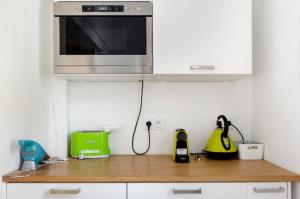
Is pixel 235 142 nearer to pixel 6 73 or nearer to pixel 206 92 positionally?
pixel 206 92

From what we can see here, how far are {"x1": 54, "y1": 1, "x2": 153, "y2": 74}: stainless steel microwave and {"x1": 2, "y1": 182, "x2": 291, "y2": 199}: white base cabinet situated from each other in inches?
26.7

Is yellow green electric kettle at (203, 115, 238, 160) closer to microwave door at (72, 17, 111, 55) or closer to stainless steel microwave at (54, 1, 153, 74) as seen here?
stainless steel microwave at (54, 1, 153, 74)

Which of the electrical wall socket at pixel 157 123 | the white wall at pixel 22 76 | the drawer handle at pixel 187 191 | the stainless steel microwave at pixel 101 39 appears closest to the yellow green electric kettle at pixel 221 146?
the electrical wall socket at pixel 157 123

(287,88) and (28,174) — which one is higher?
(287,88)

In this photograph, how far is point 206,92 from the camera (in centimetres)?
203

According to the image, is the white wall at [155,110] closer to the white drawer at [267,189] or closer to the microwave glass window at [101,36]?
the microwave glass window at [101,36]

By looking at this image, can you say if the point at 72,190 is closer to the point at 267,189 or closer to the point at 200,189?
the point at 200,189

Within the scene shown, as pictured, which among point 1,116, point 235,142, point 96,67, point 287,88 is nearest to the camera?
point 1,116

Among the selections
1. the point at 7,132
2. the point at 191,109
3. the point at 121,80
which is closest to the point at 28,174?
the point at 7,132

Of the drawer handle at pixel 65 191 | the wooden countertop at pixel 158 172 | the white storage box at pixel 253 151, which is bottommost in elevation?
the drawer handle at pixel 65 191

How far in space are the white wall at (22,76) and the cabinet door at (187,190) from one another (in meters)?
0.70

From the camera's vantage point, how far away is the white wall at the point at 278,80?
1.41 metres

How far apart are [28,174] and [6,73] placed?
21.4 inches

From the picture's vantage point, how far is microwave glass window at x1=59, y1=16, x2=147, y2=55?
1.66m
